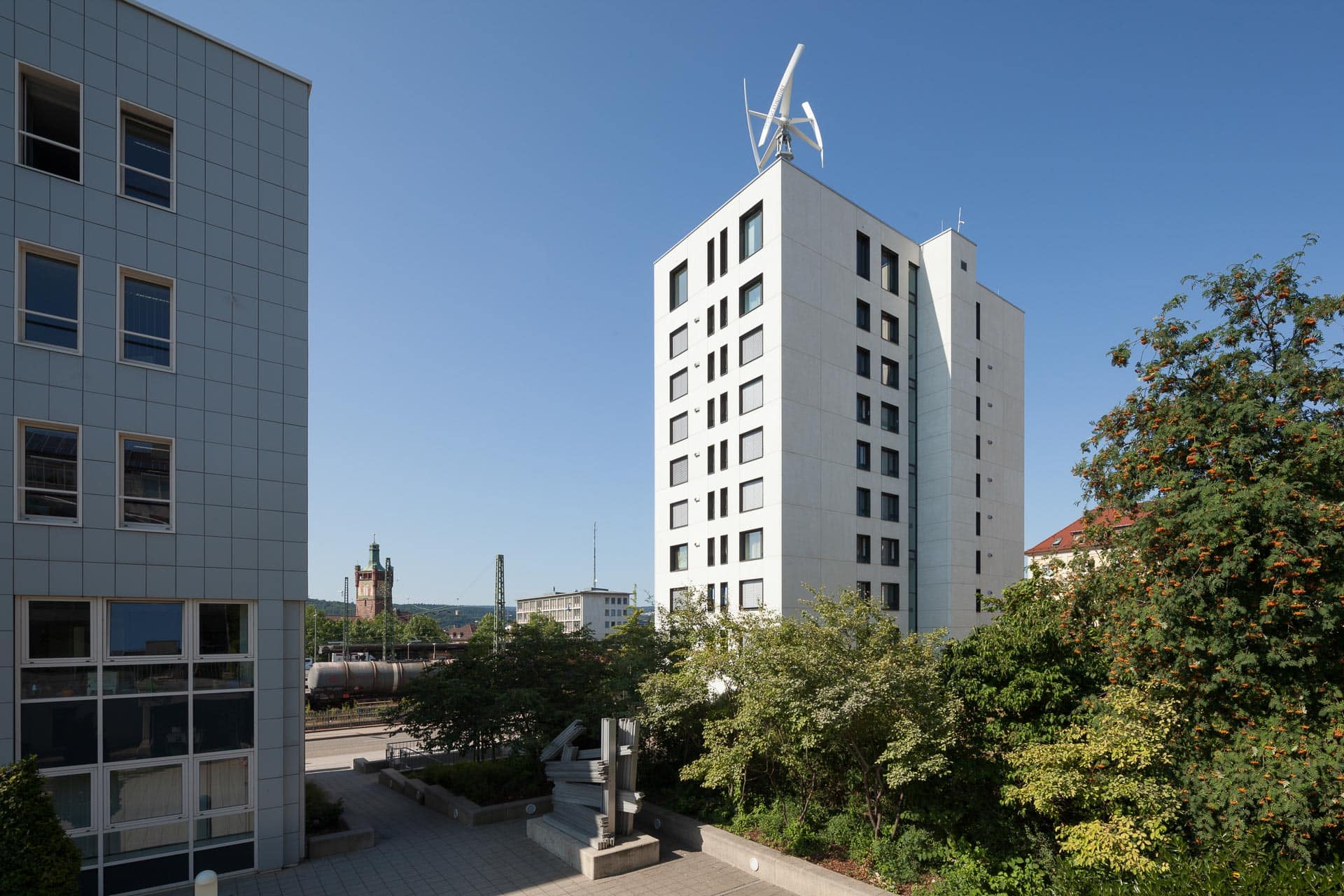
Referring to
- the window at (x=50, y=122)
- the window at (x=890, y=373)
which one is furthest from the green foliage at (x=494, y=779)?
the window at (x=890, y=373)

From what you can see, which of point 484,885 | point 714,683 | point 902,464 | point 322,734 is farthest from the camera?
point 902,464

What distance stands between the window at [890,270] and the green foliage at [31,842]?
35.7 metres

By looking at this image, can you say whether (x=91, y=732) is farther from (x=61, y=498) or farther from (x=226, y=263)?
(x=226, y=263)

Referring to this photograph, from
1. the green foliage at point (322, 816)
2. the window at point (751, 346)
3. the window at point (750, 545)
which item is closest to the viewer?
the green foliage at point (322, 816)

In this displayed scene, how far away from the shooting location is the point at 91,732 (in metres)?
12.8

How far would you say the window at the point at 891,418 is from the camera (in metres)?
36.2

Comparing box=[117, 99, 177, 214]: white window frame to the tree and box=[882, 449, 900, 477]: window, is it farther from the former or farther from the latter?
box=[882, 449, 900, 477]: window

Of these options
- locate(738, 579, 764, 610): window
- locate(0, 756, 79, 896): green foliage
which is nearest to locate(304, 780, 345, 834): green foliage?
locate(0, 756, 79, 896): green foliage

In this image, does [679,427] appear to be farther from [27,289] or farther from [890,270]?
[27,289]

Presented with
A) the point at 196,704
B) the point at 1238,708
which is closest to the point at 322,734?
the point at 196,704

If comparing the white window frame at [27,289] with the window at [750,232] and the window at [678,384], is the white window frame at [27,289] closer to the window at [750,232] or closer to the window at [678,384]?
the window at [750,232]

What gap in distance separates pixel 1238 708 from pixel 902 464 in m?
24.6

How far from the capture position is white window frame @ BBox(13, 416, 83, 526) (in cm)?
1254

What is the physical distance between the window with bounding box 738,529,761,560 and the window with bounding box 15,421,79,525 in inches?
923
